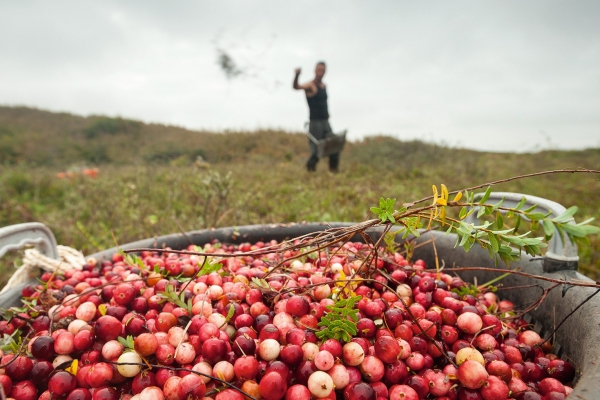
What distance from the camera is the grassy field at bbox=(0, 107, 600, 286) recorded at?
15.9 feet

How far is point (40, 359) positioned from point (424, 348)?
4.71ft

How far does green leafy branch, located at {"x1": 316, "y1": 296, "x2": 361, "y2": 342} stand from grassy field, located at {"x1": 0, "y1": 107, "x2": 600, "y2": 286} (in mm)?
1190

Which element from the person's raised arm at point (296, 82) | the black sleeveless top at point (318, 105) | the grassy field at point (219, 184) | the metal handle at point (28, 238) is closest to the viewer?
the metal handle at point (28, 238)

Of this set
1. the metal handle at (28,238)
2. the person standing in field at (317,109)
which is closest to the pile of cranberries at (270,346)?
the metal handle at (28,238)

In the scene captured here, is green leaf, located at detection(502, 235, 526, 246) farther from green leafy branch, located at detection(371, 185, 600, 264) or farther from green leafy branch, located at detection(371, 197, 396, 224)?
green leafy branch, located at detection(371, 197, 396, 224)

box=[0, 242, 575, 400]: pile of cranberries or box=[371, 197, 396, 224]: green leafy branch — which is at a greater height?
box=[371, 197, 396, 224]: green leafy branch

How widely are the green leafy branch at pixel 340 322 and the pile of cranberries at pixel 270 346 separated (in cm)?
3

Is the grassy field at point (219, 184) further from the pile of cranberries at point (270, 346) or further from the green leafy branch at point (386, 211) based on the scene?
Result: the green leafy branch at point (386, 211)

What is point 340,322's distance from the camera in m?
1.28

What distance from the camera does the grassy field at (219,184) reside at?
4840 mm

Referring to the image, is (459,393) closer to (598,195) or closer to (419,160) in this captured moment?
(598,195)

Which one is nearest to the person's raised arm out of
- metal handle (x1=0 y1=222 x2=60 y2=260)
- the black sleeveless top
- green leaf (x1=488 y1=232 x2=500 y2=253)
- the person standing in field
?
the person standing in field

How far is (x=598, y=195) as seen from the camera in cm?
798

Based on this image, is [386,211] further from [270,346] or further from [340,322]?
[270,346]
